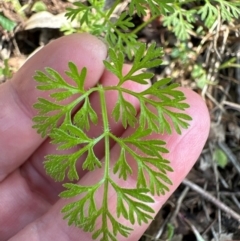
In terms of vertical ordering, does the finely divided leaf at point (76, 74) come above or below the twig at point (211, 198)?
above

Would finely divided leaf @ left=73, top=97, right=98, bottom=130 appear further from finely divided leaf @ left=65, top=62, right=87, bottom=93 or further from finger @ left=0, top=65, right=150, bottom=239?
finger @ left=0, top=65, right=150, bottom=239

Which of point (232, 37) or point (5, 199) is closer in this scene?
point (5, 199)

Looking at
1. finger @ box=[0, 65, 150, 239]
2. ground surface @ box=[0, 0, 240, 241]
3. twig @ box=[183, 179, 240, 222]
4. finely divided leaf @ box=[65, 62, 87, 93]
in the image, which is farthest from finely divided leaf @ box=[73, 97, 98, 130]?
twig @ box=[183, 179, 240, 222]

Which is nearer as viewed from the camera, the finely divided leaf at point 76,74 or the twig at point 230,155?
the finely divided leaf at point 76,74

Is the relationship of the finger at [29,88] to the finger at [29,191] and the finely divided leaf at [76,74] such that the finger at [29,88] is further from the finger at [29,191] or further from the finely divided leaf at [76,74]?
the finely divided leaf at [76,74]

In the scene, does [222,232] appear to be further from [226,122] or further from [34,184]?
[34,184]

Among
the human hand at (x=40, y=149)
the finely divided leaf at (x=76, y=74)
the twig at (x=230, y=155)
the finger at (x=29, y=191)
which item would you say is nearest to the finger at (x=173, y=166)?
the human hand at (x=40, y=149)

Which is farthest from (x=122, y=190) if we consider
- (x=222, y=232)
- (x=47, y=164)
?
(x=222, y=232)
